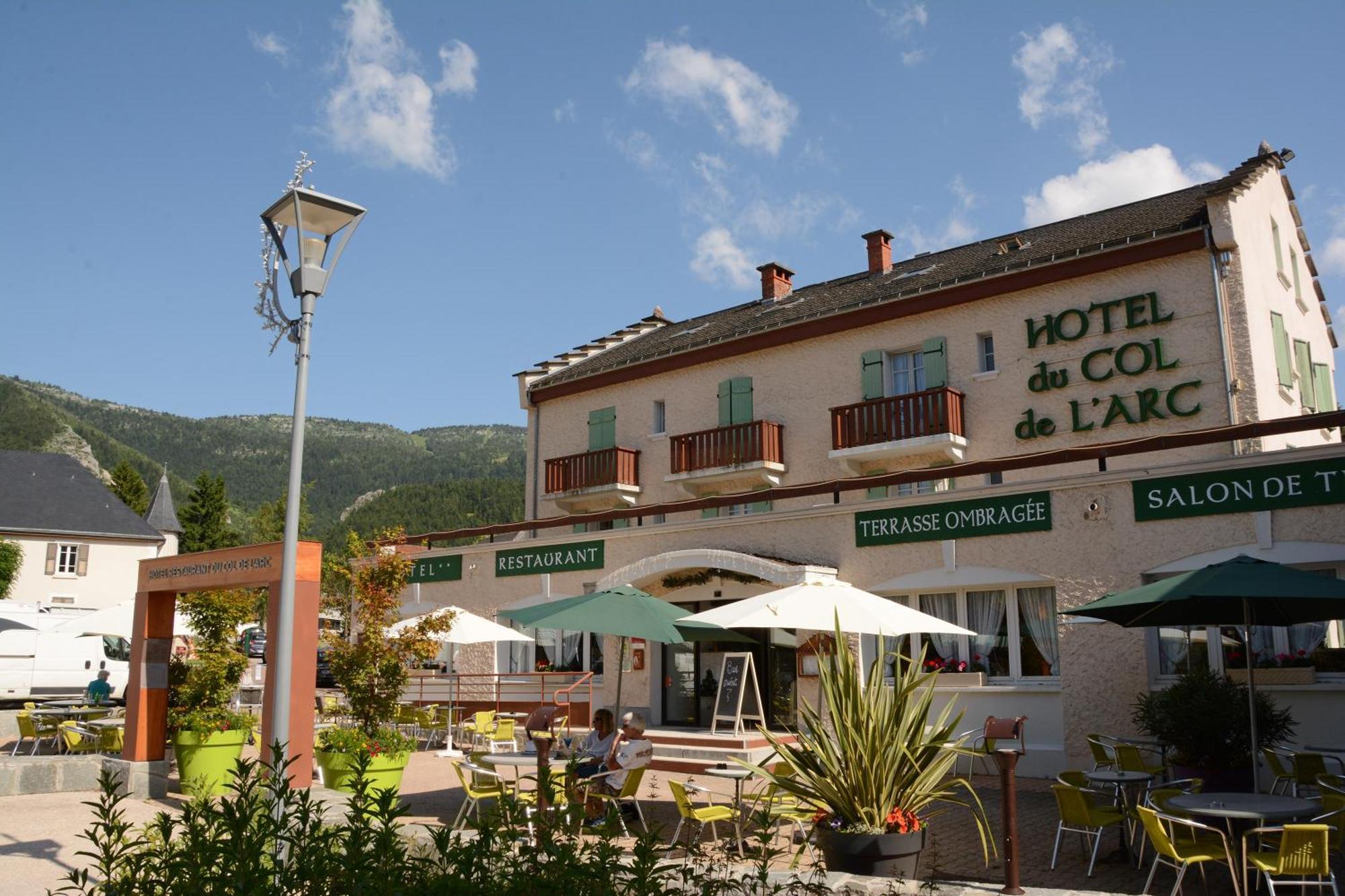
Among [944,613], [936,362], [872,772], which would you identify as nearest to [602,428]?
[936,362]

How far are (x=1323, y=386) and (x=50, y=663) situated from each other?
29055mm

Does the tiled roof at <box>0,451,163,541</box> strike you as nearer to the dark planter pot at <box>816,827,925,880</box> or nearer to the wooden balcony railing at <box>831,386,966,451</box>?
the wooden balcony railing at <box>831,386,966,451</box>

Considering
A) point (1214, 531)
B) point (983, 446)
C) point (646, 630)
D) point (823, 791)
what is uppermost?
point (983, 446)

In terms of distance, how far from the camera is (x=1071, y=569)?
13.6m

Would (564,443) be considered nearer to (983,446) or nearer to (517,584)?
(517,584)

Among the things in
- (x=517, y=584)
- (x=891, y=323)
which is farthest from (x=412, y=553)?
(x=891, y=323)

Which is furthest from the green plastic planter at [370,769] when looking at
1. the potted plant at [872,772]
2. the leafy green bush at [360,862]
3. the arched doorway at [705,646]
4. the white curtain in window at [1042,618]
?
the white curtain in window at [1042,618]

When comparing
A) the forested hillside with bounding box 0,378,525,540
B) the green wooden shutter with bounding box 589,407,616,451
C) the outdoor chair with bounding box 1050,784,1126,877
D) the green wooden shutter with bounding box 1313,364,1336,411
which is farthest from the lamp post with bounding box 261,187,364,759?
the forested hillside with bounding box 0,378,525,540

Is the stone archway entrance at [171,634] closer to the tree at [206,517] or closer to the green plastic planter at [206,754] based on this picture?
the green plastic planter at [206,754]

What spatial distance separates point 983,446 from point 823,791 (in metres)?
13.7

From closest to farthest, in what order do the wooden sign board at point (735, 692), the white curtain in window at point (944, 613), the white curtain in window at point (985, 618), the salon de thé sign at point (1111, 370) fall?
the white curtain in window at point (985, 618) < the white curtain in window at point (944, 613) < the wooden sign board at point (735, 692) < the salon de thé sign at point (1111, 370)

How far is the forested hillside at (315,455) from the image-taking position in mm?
104375

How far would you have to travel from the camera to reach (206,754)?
11438 mm

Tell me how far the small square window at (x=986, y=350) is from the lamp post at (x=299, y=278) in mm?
14361
